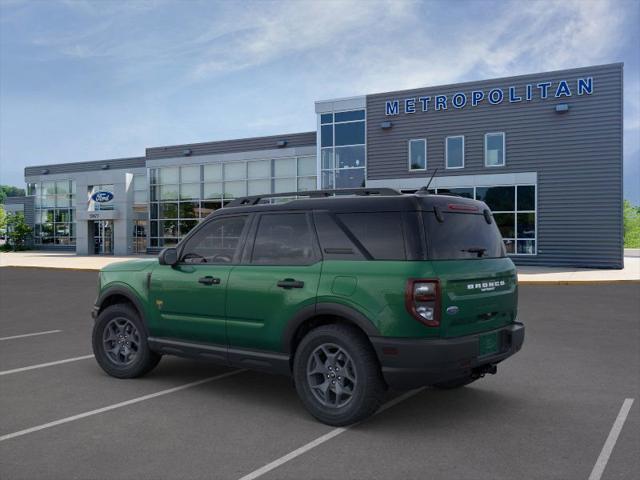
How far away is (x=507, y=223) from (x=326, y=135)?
9.70 metres

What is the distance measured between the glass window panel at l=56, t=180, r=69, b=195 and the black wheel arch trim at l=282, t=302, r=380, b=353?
4506cm

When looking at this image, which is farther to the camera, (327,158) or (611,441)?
(327,158)

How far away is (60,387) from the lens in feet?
19.6

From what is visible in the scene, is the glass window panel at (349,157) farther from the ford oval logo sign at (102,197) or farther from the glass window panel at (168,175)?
the ford oval logo sign at (102,197)

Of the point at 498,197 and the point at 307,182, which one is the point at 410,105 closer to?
the point at 498,197

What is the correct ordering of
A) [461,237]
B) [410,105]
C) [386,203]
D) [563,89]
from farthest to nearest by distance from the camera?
1. [410,105]
2. [563,89]
3. [461,237]
4. [386,203]

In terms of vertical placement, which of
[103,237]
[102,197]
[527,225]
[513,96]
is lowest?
[103,237]

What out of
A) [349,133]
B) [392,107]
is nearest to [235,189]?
[349,133]

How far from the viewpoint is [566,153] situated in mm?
24031

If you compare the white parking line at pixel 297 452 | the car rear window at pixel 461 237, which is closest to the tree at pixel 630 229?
the car rear window at pixel 461 237

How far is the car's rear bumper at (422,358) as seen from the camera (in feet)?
14.5

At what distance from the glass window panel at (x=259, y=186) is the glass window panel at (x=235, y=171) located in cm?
69

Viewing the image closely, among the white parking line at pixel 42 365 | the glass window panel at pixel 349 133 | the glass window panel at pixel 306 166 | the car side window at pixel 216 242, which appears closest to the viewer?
the car side window at pixel 216 242

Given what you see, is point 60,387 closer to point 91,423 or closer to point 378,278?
point 91,423
